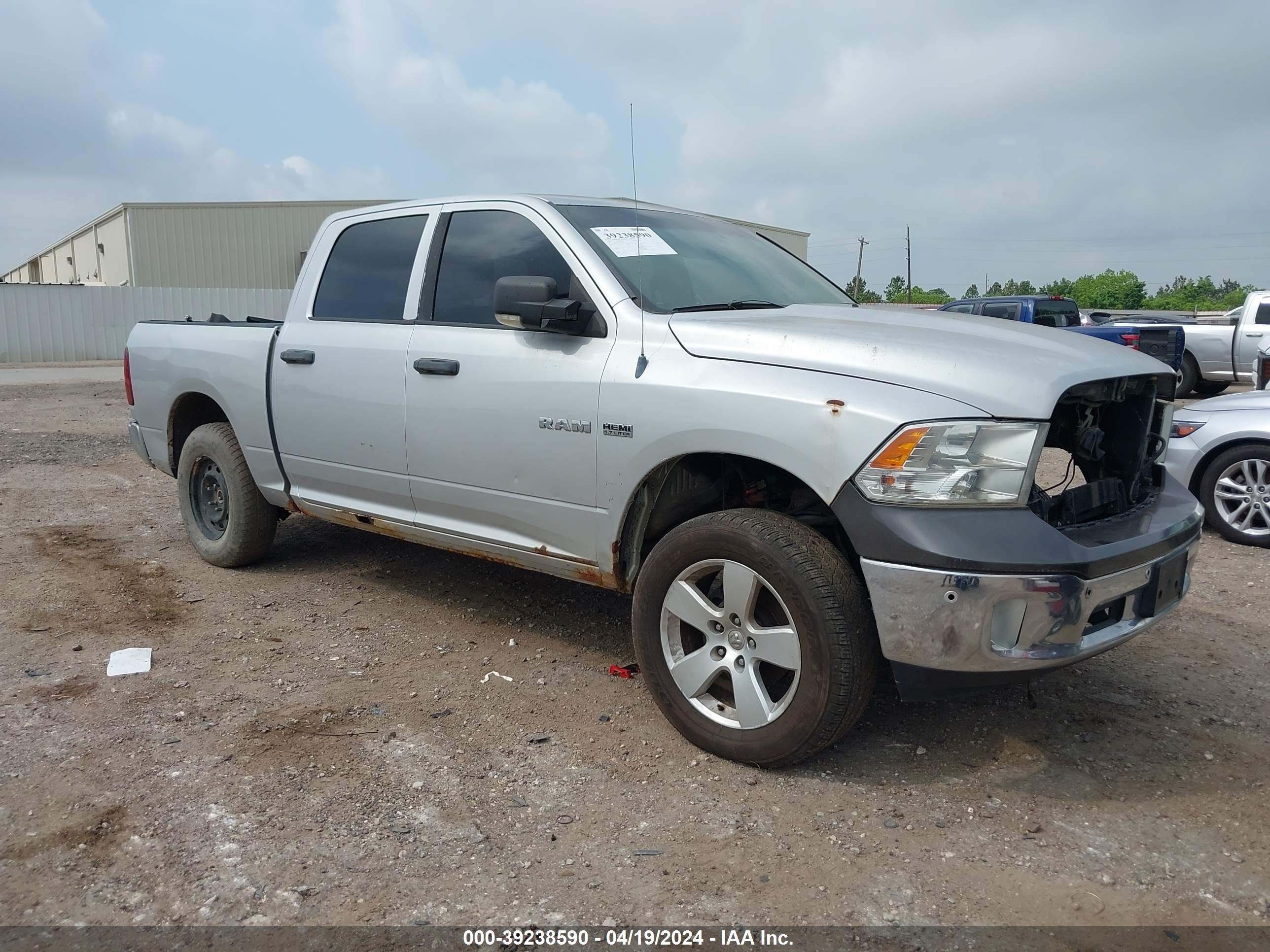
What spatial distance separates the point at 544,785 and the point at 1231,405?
5.62 m

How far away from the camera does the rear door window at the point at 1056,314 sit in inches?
667

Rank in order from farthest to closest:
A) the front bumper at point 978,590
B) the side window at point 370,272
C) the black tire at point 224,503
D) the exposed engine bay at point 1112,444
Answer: the black tire at point 224,503 < the side window at point 370,272 < the exposed engine bay at point 1112,444 < the front bumper at point 978,590

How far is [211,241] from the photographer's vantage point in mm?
32906

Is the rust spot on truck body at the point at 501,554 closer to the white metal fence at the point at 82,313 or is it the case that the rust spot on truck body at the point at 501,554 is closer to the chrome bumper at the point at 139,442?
the chrome bumper at the point at 139,442

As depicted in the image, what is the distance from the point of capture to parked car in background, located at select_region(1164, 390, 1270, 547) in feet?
20.6

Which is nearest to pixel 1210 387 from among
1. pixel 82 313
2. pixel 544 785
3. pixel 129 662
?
pixel 544 785

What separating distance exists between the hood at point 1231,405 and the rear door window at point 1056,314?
10.2m

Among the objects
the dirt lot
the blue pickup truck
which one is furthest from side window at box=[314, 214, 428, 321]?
the blue pickup truck

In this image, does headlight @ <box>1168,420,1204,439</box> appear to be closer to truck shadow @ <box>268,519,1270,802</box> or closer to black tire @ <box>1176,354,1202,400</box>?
truck shadow @ <box>268,519,1270,802</box>

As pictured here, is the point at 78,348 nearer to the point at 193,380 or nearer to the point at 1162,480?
the point at 193,380

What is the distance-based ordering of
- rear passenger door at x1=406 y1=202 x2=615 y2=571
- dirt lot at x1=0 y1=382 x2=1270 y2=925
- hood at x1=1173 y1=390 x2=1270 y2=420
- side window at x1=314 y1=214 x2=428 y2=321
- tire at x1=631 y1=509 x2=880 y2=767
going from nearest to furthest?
1. dirt lot at x1=0 y1=382 x2=1270 y2=925
2. tire at x1=631 y1=509 x2=880 y2=767
3. rear passenger door at x1=406 y1=202 x2=615 y2=571
4. side window at x1=314 y1=214 x2=428 y2=321
5. hood at x1=1173 y1=390 x2=1270 y2=420

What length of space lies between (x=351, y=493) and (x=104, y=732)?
4.90 ft

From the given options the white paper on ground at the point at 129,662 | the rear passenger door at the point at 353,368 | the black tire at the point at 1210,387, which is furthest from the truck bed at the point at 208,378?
the black tire at the point at 1210,387

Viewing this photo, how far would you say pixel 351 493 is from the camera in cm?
466
